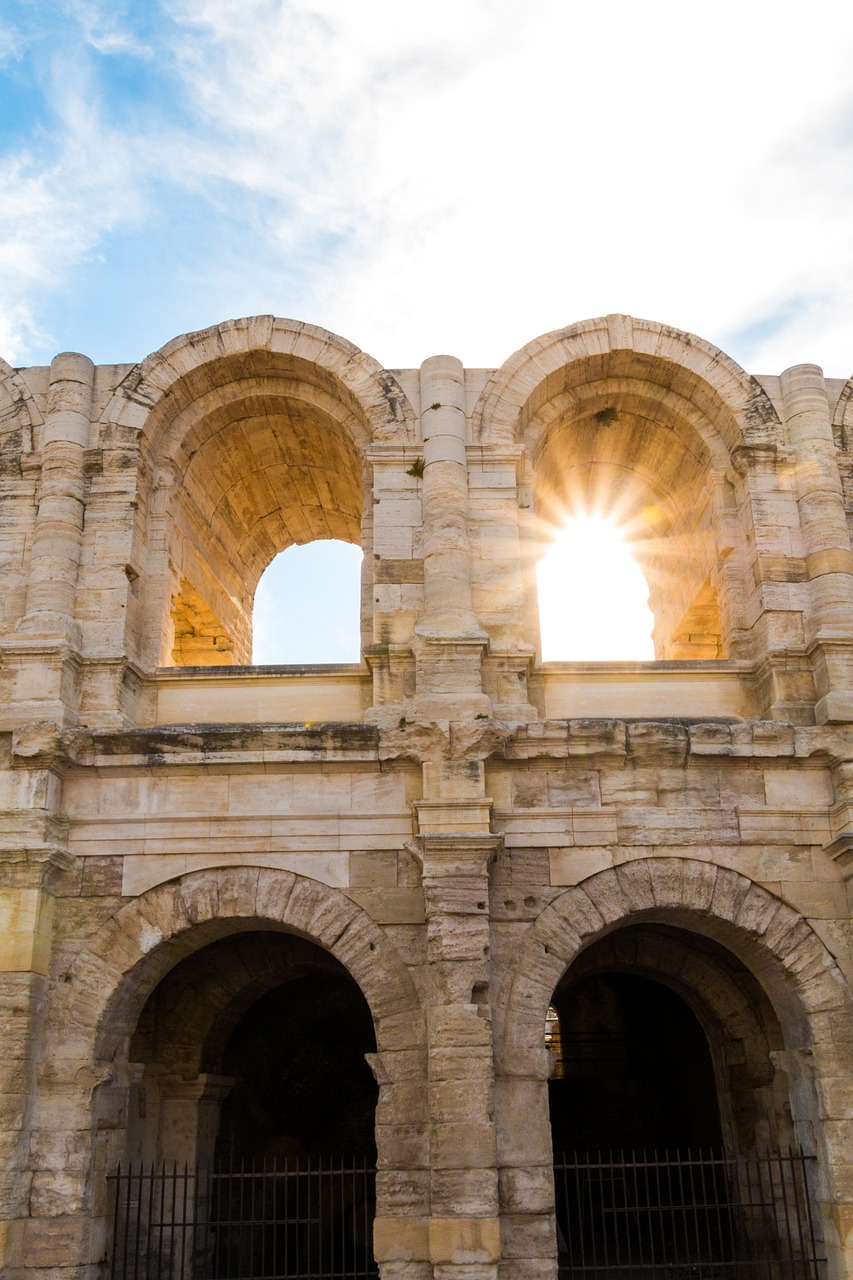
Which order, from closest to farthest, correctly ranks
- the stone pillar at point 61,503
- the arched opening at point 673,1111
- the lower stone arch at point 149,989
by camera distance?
the lower stone arch at point 149,989
the arched opening at point 673,1111
the stone pillar at point 61,503

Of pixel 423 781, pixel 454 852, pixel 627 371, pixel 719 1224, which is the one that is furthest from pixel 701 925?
pixel 627 371

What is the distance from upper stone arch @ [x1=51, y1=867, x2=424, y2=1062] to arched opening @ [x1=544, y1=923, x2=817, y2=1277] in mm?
1727

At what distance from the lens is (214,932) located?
333 inches

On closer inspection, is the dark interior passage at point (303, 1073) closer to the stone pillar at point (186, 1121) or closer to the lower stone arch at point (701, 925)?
the stone pillar at point (186, 1121)

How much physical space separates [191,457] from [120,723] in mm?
2809

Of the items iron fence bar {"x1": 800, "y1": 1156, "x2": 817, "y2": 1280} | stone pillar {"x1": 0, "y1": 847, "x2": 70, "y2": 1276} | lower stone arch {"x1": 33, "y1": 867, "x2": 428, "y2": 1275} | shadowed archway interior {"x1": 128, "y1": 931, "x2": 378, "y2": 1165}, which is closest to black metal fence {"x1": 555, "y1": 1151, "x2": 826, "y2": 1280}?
iron fence bar {"x1": 800, "y1": 1156, "x2": 817, "y2": 1280}

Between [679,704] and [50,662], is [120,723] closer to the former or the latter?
[50,662]

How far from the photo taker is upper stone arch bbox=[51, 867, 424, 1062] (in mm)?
7723

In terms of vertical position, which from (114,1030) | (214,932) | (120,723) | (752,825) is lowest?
(114,1030)

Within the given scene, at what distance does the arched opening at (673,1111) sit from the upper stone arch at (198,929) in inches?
68.0

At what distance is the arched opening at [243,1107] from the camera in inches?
344

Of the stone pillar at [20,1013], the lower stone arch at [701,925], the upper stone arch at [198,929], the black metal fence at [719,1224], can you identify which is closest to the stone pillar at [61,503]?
the stone pillar at [20,1013]

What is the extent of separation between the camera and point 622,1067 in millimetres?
13266

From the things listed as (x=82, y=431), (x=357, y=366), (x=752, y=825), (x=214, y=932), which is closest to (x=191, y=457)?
(x=82, y=431)
